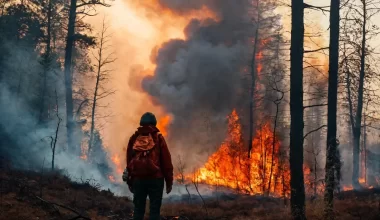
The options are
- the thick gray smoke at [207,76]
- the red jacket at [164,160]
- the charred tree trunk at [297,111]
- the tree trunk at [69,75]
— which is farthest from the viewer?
the thick gray smoke at [207,76]

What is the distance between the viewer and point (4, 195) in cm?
834

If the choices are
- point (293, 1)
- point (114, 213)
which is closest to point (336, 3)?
point (293, 1)

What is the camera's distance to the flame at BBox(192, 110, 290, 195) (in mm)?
19656

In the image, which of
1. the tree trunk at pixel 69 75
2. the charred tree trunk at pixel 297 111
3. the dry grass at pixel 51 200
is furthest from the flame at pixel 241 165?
the charred tree trunk at pixel 297 111

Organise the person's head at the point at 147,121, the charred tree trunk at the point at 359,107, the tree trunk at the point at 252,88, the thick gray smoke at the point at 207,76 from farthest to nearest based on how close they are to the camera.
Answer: the thick gray smoke at the point at 207,76 < the tree trunk at the point at 252,88 < the charred tree trunk at the point at 359,107 < the person's head at the point at 147,121

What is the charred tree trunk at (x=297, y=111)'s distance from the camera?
7461 millimetres

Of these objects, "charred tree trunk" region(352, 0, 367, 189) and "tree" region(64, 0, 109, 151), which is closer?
"tree" region(64, 0, 109, 151)

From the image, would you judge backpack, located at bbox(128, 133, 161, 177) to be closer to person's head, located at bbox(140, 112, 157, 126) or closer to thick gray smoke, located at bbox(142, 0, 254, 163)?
person's head, located at bbox(140, 112, 157, 126)

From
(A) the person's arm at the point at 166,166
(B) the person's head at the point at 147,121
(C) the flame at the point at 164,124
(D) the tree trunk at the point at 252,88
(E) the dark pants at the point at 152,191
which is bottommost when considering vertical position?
(E) the dark pants at the point at 152,191

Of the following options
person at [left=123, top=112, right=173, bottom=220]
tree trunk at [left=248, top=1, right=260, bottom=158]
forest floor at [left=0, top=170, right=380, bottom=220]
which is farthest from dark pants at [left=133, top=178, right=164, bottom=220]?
tree trunk at [left=248, top=1, right=260, bottom=158]

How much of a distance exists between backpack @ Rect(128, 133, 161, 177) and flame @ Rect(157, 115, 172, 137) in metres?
18.5

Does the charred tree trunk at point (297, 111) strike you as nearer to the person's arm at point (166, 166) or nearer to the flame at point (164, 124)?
the person's arm at point (166, 166)

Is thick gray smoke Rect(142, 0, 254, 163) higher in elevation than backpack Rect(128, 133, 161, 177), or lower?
higher

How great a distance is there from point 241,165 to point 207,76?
7.29 m
